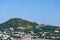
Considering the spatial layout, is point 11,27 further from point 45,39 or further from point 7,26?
point 45,39

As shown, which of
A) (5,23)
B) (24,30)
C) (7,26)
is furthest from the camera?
(5,23)

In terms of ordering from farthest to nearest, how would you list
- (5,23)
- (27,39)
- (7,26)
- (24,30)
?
(5,23) < (7,26) < (24,30) < (27,39)

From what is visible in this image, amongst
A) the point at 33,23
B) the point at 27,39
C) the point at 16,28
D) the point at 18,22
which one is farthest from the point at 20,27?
the point at 27,39

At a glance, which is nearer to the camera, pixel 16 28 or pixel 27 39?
pixel 27 39

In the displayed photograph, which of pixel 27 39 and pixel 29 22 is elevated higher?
pixel 29 22

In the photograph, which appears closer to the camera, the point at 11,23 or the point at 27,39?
the point at 27,39

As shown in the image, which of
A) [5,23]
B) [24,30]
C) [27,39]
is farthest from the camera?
[5,23]

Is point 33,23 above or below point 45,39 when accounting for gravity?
above

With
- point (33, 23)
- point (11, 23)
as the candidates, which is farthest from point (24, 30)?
point (33, 23)

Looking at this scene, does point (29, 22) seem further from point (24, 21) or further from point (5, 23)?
point (5, 23)
